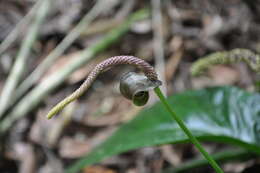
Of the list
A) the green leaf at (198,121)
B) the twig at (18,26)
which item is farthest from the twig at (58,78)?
the green leaf at (198,121)

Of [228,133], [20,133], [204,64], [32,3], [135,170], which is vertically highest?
[32,3]

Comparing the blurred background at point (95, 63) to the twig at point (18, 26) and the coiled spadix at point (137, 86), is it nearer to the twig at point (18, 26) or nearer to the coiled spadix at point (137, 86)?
the twig at point (18, 26)

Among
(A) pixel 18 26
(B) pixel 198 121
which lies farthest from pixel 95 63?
(B) pixel 198 121

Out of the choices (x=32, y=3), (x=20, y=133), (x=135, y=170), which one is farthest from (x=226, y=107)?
(x=32, y=3)

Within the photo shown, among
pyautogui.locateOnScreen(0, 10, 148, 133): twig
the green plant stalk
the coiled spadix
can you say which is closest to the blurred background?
pyautogui.locateOnScreen(0, 10, 148, 133): twig

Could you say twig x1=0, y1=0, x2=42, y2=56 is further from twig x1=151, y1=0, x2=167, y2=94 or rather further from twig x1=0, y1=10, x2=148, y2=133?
twig x1=151, y1=0, x2=167, y2=94

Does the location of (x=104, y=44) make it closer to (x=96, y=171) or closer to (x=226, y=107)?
(x=96, y=171)

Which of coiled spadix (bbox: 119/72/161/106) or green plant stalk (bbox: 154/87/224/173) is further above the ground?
coiled spadix (bbox: 119/72/161/106)
